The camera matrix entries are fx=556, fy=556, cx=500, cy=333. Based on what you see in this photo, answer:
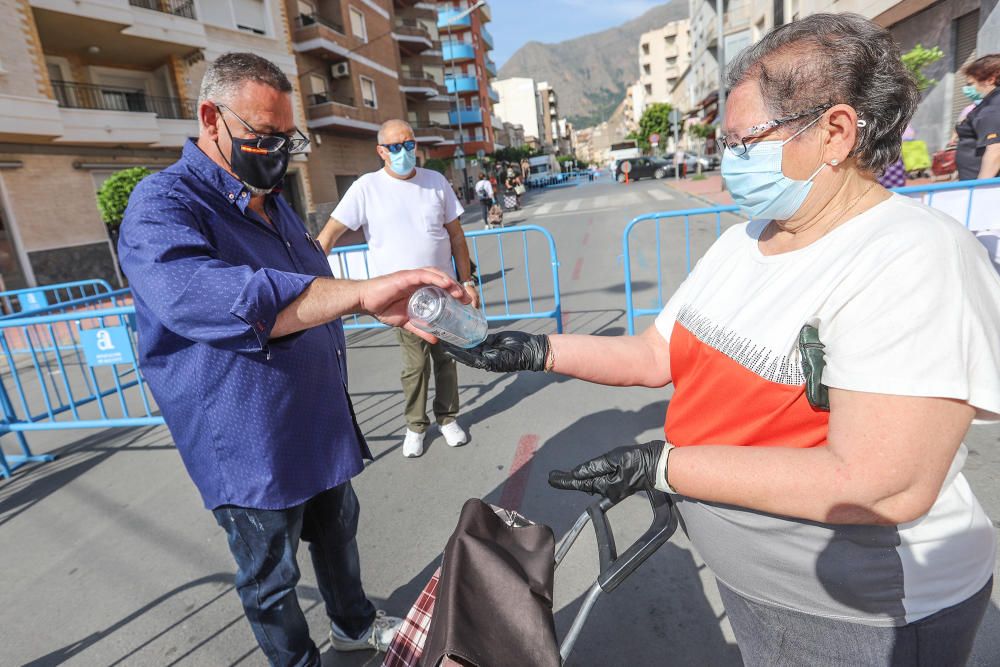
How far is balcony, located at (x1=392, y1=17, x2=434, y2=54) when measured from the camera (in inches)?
1437

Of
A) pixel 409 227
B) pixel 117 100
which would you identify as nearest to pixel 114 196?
pixel 117 100

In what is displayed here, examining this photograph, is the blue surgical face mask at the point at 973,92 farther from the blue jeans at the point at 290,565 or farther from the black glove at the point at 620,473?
the blue jeans at the point at 290,565

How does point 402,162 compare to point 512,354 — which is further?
point 402,162

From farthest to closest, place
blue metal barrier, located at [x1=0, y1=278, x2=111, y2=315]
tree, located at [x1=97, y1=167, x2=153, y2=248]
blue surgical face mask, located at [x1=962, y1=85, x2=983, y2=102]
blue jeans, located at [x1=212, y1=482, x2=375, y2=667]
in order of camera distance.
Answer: tree, located at [x1=97, y1=167, x2=153, y2=248], blue metal barrier, located at [x1=0, y1=278, x2=111, y2=315], blue surgical face mask, located at [x1=962, y1=85, x2=983, y2=102], blue jeans, located at [x1=212, y1=482, x2=375, y2=667]

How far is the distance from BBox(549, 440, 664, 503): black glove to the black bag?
0.71 feet

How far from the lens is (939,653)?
4.07 feet

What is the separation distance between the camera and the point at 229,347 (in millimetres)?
1495

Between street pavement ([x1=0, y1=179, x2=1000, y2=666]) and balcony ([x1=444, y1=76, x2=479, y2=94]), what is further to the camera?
balcony ([x1=444, y1=76, x2=479, y2=94])

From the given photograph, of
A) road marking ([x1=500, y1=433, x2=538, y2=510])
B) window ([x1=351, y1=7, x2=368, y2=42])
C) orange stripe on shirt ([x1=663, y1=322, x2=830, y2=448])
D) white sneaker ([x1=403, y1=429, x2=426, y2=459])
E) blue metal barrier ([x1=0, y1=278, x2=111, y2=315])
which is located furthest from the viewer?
window ([x1=351, y1=7, x2=368, y2=42])

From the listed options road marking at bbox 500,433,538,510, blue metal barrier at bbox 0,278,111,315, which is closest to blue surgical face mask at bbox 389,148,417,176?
road marking at bbox 500,433,538,510

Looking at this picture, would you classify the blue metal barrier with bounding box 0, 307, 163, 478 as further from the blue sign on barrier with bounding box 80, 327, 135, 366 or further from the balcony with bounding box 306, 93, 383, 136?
the balcony with bounding box 306, 93, 383, 136

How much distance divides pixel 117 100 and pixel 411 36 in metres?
23.3

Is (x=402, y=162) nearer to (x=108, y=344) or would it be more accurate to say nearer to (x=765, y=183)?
(x=108, y=344)

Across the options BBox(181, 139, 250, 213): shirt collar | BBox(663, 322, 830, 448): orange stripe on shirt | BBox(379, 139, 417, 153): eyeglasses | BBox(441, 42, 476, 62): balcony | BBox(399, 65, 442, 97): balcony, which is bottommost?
BBox(663, 322, 830, 448): orange stripe on shirt
